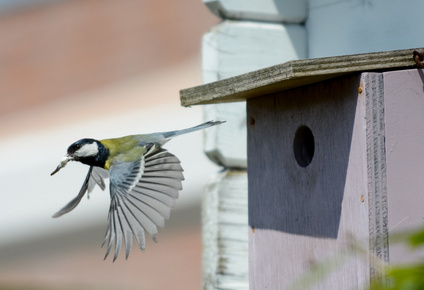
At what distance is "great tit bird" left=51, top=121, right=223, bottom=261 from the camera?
6.00ft

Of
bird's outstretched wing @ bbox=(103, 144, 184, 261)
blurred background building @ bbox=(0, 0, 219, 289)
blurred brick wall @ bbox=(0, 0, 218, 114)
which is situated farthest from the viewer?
blurred brick wall @ bbox=(0, 0, 218, 114)

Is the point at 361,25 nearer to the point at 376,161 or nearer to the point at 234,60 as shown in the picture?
the point at 234,60

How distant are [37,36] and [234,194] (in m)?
5.36

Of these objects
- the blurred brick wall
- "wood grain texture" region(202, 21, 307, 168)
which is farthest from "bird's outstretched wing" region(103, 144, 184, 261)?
the blurred brick wall

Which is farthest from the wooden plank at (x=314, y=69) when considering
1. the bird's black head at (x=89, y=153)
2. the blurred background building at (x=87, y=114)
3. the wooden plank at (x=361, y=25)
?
the blurred background building at (x=87, y=114)

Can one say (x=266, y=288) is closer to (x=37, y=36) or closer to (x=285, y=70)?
(x=285, y=70)

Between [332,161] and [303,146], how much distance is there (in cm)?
14

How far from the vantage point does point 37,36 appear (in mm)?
7219

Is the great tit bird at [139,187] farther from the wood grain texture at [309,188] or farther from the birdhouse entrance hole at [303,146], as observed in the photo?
the birdhouse entrance hole at [303,146]

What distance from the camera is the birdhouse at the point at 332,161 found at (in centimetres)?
137

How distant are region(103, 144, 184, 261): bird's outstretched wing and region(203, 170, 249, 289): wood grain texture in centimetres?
21

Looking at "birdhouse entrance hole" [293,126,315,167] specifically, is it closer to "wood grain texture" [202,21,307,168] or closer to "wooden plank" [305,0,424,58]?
"wooden plank" [305,0,424,58]

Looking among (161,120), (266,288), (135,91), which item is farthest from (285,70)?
(135,91)

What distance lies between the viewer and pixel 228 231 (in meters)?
2.13
